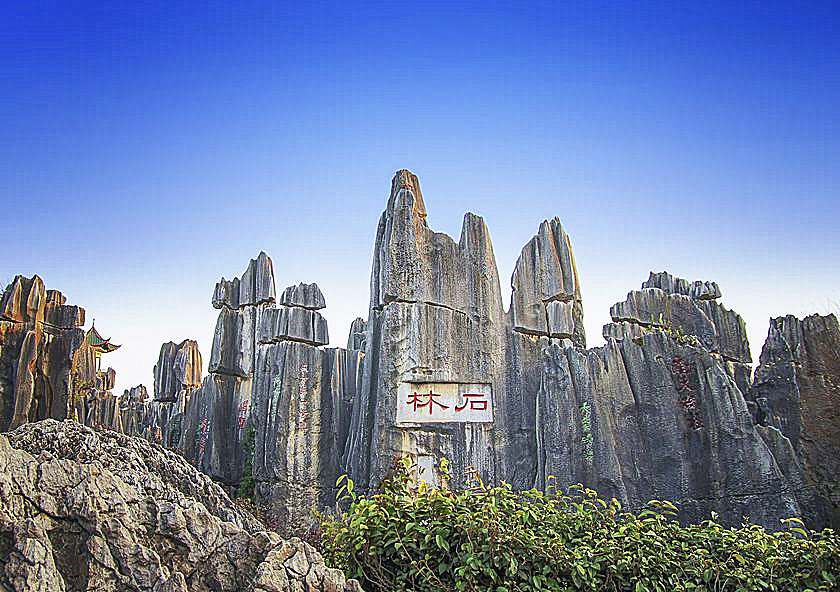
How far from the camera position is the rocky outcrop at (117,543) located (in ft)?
10.2

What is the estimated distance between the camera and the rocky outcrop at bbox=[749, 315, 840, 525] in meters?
9.62

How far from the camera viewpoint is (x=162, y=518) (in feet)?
11.3

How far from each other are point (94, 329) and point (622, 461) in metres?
12.9

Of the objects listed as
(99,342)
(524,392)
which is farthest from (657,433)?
(99,342)

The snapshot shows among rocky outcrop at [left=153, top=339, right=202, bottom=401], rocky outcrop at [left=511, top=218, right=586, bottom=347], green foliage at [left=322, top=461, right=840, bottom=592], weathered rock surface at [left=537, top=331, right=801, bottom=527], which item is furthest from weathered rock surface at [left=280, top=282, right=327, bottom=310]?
green foliage at [left=322, top=461, right=840, bottom=592]

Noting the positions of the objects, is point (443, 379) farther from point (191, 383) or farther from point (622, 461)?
point (191, 383)

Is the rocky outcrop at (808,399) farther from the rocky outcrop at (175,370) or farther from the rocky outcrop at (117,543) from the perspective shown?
the rocky outcrop at (175,370)

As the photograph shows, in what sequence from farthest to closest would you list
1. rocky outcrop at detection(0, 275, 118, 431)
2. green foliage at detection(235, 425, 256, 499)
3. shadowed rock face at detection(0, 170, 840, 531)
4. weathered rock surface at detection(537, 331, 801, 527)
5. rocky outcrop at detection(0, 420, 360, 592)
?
green foliage at detection(235, 425, 256, 499), rocky outcrop at detection(0, 275, 118, 431), shadowed rock face at detection(0, 170, 840, 531), weathered rock surface at detection(537, 331, 801, 527), rocky outcrop at detection(0, 420, 360, 592)

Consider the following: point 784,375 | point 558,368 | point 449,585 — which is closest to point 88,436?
point 449,585

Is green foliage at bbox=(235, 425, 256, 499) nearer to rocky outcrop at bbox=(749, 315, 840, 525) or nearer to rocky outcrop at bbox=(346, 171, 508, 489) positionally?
rocky outcrop at bbox=(346, 171, 508, 489)

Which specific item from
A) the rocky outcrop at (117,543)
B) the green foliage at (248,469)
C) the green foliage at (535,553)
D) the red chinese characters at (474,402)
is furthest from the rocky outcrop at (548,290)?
the rocky outcrop at (117,543)

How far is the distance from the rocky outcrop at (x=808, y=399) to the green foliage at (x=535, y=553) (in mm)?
5714

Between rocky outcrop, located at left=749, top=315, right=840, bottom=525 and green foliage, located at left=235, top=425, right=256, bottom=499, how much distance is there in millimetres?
9207

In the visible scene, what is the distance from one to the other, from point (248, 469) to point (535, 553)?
1058 cm
